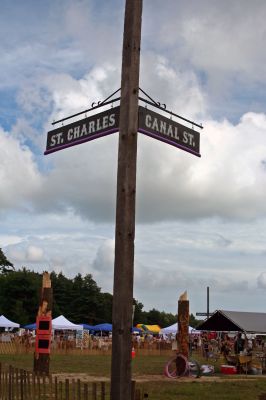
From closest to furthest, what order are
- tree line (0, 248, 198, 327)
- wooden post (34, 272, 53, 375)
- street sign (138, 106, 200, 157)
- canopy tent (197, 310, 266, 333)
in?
street sign (138, 106, 200, 157) < wooden post (34, 272, 53, 375) < canopy tent (197, 310, 266, 333) < tree line (0, 248, 198, 327)

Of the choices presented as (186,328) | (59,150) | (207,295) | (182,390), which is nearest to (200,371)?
(186,328)

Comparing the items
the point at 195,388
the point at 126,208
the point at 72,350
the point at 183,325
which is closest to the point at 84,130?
the point at 126,208

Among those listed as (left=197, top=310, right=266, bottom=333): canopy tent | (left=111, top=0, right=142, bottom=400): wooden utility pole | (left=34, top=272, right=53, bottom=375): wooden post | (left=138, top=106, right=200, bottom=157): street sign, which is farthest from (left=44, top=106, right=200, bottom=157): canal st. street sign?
(left=197, top=310, right=266, bottom=333): canopy tent

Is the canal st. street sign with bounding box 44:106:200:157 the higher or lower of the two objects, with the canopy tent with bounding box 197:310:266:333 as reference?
higher

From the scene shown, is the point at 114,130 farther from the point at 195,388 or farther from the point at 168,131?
the point at 195,388

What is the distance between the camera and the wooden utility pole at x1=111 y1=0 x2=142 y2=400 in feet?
18.7

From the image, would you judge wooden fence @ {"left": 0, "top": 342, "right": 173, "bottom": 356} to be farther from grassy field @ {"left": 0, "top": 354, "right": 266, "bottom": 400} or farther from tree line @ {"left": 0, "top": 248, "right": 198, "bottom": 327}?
tree line @ {"left": 0, "top": 248, "right": 198, "bottom": 327}

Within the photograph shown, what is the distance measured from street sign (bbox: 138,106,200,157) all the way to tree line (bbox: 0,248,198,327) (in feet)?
199

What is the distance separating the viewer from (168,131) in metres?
6.66

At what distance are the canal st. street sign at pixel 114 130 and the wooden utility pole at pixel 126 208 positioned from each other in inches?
9.4

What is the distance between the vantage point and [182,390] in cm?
1529

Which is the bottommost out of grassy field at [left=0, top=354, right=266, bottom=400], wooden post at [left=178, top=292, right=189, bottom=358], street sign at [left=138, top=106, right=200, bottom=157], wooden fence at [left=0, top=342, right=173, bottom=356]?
grassy field at [left=0, top=354, right=266, bottom=400]

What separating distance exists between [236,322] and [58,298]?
6854 cm

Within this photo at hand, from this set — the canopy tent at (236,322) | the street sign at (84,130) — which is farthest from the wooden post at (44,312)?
the street sign at (84,130)
